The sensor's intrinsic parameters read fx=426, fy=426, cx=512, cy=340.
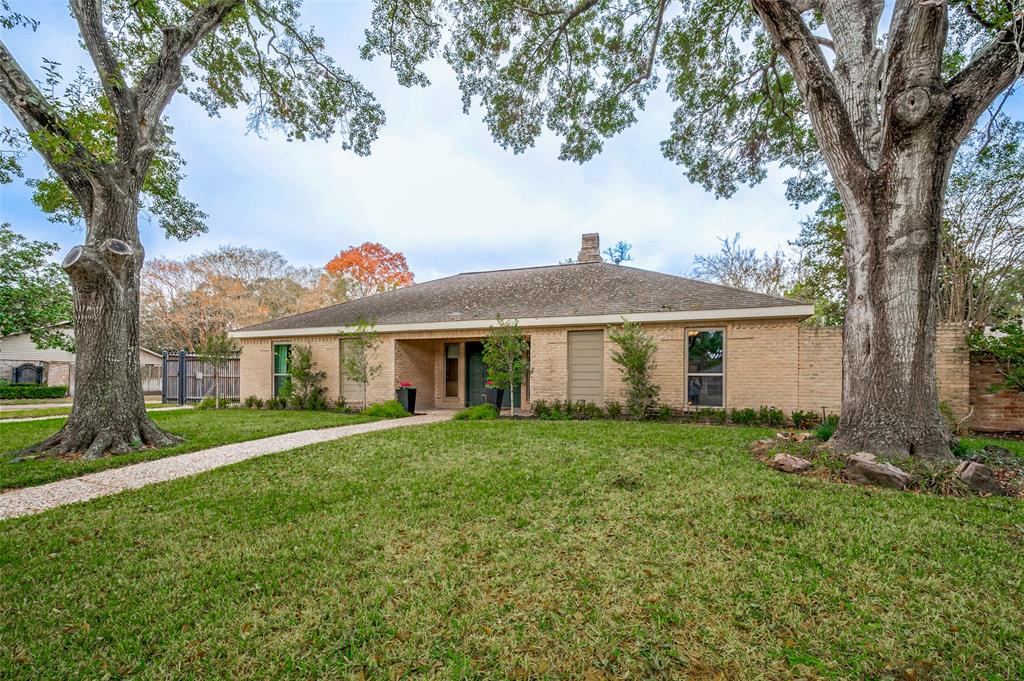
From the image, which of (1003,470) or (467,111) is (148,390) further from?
(1003,470)

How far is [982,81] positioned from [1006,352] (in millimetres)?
5244

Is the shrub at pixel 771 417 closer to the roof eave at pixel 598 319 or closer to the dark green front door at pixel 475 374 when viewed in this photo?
the roof eave at pixel 598 319

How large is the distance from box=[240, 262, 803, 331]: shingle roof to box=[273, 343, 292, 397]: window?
A: 69cm

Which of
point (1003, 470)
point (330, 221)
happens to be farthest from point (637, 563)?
point (330, 221)

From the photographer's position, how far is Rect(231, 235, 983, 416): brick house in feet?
29.2

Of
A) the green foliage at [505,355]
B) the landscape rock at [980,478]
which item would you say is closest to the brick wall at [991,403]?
the landscape rock at [980,478]

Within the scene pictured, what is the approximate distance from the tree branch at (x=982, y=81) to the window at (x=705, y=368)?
17.2 ft

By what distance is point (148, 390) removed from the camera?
2197 cm

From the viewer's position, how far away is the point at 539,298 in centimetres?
1232

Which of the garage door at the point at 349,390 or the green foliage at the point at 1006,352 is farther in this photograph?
the garage door at the point at 349,390

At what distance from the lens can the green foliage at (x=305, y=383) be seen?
12711mm

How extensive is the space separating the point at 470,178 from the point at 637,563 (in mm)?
16529

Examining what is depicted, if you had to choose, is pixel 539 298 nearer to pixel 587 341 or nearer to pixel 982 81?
pixel 587 341

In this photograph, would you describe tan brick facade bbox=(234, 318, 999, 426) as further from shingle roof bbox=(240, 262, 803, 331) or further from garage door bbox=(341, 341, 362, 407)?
shingle roof bbox=(240, 262, 803, 331)
